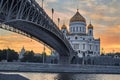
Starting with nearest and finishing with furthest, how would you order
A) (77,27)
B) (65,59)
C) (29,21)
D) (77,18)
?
(29,21) → (65,59) → (77,18) → (77,27)

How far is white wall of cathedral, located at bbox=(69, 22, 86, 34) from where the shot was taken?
153375 mm

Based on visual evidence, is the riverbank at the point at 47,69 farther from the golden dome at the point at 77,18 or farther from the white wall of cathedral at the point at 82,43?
the golden dome at the point at 77,18

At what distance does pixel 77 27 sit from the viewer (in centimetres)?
15375

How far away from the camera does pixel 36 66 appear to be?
83875mm

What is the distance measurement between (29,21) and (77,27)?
10707 cm

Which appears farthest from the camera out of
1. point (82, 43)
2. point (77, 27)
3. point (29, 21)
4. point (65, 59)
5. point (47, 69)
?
point (82, 43)

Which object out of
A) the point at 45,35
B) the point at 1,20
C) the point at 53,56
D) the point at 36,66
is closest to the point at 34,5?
the point at 1,20

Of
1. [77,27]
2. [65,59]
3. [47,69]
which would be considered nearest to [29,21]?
[47,69]

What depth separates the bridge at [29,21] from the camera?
42.5 m

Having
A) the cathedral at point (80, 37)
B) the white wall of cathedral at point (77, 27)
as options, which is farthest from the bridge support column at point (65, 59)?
the white wall of cathedral at point (77, 27)

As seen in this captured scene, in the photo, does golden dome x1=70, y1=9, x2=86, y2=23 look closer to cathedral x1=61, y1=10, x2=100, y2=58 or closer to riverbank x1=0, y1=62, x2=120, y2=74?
cathedral x1=61, y1=10, x2=100, y2=58

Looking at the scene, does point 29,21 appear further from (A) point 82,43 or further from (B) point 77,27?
(A) point 82,43

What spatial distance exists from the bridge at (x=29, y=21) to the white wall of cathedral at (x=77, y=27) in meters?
70.5

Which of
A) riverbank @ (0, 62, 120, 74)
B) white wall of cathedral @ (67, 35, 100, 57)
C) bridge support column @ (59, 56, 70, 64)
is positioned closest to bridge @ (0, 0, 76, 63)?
riverbank @ (0, 62, 120, 74)
